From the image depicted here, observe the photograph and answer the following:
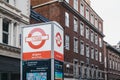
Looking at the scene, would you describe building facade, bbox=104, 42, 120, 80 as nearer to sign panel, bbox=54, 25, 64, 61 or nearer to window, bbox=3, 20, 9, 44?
window, bbox=3, 20, 9, 44

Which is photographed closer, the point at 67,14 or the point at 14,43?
the point at 14,43

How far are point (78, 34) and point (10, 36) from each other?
17.5m

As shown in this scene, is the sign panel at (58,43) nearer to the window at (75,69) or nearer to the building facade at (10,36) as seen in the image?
the building facade at (10,36)

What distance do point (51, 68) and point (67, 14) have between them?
26077 mm

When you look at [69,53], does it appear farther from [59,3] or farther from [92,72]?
[92,72]

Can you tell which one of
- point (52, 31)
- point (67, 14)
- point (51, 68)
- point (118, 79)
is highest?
point (67, 14)

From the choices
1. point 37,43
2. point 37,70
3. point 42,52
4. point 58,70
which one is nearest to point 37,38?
point 37,43

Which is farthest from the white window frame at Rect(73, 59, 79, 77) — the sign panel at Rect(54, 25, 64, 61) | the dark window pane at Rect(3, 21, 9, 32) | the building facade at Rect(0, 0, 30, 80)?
the sign panel at Rect(54, 25, 64, 61)

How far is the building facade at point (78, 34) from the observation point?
32.7m

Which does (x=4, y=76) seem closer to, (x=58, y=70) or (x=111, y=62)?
(x=58, y=70)

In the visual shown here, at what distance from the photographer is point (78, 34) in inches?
1479

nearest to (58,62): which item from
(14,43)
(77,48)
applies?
(14,43)

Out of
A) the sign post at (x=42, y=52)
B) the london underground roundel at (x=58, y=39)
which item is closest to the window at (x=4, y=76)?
the sign post at (x=42, y=52)

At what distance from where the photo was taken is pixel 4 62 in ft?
64.8
